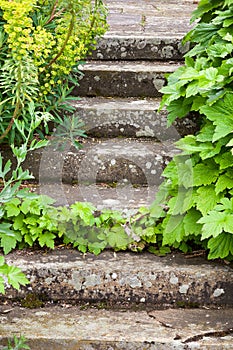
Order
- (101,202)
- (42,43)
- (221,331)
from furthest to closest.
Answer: (101,202) < (42,43) < (221,331)

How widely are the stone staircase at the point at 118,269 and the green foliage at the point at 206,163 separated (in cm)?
18

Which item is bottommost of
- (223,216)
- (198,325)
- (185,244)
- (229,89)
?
(198,325)

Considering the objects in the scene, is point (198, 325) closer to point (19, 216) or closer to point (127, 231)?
point (127, 231)

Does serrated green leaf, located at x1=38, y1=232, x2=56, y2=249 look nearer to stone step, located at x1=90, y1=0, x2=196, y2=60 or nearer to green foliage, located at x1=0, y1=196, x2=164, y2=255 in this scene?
green foliage, located at x1=0, y1=196, x2=164, y2=255

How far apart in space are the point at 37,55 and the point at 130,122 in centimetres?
87

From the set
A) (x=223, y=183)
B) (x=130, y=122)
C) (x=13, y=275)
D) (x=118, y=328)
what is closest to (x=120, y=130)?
(x=130, y=122)

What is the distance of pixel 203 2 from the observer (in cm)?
302

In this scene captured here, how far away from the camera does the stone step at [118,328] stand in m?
2.25

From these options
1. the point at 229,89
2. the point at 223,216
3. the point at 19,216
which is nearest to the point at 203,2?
the point at 229,89

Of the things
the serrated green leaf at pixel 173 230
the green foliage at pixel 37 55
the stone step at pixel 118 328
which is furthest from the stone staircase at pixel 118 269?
the green foliage at pixel 37 55

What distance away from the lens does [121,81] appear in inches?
141

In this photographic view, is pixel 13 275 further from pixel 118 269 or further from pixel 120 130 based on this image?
pixel 120 130

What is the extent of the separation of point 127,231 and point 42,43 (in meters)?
0.99

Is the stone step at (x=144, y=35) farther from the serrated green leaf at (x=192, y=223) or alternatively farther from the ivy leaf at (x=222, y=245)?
the ivy leaf at (x=222, y=245)
